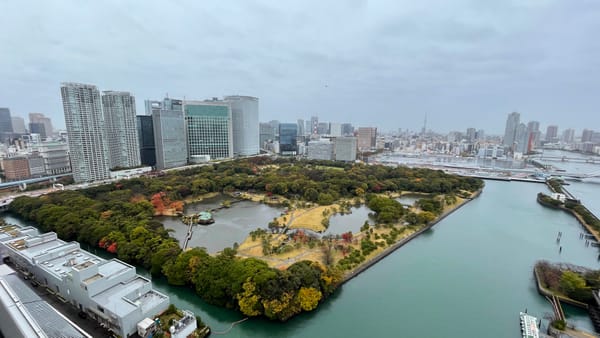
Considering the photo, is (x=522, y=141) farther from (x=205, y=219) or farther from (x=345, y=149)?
(x=205, y=219)

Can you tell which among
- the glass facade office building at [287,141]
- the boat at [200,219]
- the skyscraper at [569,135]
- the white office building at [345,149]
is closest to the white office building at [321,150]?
the white office building at [345,149]

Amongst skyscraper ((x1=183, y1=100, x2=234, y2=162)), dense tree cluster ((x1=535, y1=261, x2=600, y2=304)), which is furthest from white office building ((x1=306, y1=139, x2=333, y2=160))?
dense tree cluster ((x1=535, y1=261, x2=600, y2=304))

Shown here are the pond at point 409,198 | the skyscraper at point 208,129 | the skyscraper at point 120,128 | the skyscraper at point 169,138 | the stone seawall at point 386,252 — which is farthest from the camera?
the skyscraper at point 208,129

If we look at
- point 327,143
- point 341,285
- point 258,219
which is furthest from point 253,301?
point 327,143

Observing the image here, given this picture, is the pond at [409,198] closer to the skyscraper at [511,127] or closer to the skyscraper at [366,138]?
the skyscraper at [366,138]

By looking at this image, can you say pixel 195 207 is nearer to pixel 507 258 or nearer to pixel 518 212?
pixel 507 258

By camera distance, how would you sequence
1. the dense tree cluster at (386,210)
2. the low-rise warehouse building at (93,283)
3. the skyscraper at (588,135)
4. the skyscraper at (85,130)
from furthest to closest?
the skyscraper at (588,135)
the skyscraper at (85,130)
the dense tree cluster at (386,210)
the low-rise warehouse building at (93,283)

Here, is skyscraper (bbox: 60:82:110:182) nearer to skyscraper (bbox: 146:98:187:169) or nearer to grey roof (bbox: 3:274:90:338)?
skyscraper (bbox: 146:98:187:169)

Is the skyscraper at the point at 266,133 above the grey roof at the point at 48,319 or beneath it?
above
